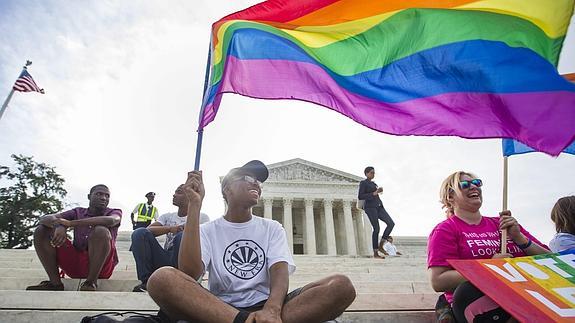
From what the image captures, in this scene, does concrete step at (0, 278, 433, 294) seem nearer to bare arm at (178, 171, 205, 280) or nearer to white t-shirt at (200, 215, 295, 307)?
white t-shirt at (200, 215, 295, 307)

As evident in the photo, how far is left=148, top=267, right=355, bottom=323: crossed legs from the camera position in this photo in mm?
2064

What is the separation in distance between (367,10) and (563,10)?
1478 mm

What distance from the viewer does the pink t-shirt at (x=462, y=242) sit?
107 inches

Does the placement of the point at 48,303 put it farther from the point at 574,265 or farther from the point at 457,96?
the point at 574,265

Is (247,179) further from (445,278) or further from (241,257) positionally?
(445,278)

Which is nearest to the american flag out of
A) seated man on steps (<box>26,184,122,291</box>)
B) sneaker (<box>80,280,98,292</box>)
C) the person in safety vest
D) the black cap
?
the person in safety vest

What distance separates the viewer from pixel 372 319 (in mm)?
2961

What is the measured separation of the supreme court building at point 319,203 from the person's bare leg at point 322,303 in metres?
31.1

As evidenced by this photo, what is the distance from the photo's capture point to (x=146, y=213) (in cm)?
1009

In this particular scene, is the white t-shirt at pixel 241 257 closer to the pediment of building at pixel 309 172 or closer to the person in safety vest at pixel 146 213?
the person in safety vest at pixel 146 213

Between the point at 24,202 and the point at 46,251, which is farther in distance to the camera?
the point at 24,202

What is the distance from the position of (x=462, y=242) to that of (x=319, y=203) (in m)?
34.0

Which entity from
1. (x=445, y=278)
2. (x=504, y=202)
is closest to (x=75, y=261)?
(x=445, y=278)

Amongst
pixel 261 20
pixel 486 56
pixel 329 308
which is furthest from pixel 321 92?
pixel 329 308
